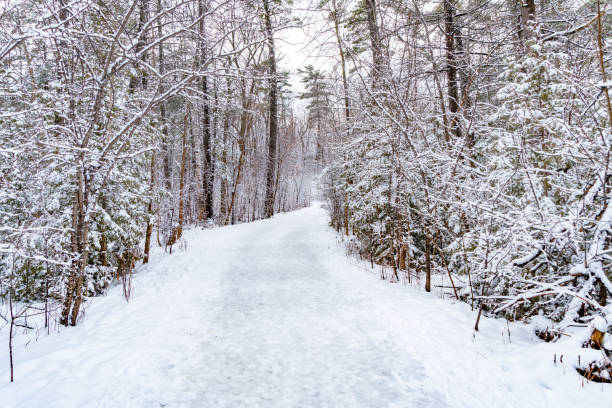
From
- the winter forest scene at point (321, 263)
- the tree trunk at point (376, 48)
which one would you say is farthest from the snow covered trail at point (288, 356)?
the tree trunk at point (376, 48)

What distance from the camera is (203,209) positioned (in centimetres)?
1575

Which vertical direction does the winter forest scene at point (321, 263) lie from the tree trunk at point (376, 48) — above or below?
below

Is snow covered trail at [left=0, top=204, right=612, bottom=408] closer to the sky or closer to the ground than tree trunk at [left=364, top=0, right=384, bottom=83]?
closer to the ground

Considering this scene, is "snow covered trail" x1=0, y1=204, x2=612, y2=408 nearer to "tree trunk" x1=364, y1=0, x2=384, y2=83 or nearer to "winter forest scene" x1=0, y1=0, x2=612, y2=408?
"winter forest scene" x1=0, y1=0, x2=612, y2=408

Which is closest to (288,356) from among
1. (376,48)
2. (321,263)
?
(321,263)

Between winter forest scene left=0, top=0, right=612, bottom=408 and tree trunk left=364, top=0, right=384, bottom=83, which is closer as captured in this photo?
winter forest scene left=0, top=0, right=612, bottom=408

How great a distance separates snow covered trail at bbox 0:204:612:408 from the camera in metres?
2.79

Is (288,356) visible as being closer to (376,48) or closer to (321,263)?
(321,263)

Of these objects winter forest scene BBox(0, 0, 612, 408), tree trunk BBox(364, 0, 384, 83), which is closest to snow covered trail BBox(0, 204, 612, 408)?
winter forest scene BBox(0, 0, 612, 408)

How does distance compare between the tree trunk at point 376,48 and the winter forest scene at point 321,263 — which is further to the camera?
the tree trunk at point 376,48

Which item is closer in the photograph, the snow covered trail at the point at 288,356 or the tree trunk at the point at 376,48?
the snow covered trail at the point at 288,356

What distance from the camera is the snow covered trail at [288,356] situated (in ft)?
9.16

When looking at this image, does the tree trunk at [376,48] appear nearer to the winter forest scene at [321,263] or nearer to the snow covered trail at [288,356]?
the winter forest scene at [321,263]

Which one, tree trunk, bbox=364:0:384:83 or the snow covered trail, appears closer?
the snow covered trail
